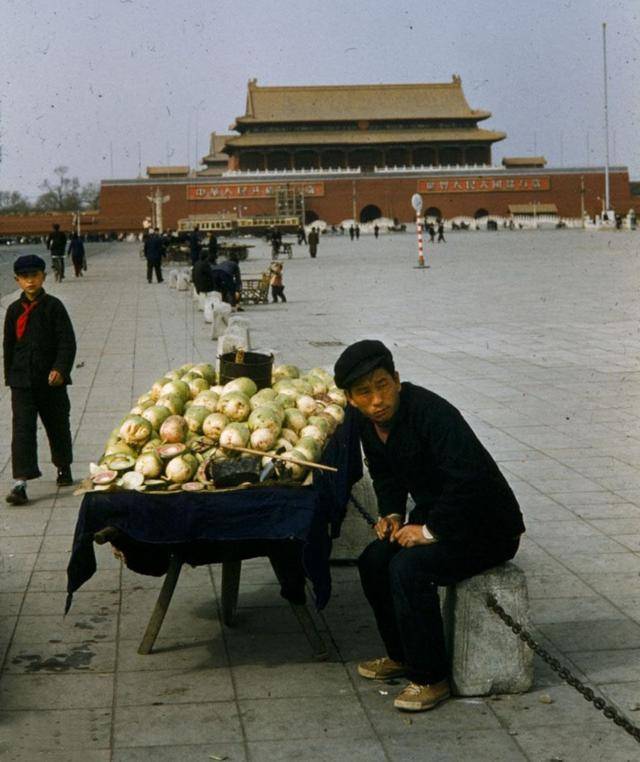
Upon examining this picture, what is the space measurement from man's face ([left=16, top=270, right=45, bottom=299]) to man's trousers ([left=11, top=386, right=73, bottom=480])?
1.99 feet

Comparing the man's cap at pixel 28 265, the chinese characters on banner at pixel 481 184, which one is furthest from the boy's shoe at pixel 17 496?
the chinese characters on banner at pixel 481 184

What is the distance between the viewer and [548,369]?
513 inches

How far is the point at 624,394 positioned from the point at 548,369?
187cm

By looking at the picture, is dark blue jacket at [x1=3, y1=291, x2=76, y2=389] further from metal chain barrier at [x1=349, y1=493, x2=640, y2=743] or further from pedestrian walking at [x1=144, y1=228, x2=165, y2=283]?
pedestrian walking at [x1=144, y1=228, x2=165, y2=283]

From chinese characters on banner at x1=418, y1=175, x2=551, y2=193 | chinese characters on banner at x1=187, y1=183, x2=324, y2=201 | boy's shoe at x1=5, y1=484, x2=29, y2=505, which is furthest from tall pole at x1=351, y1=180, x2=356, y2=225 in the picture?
boy's shoe at x1=5, y1=484, x2=29, y2=505

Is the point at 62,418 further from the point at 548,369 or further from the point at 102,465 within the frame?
the point at 548,369

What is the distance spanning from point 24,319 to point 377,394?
413 cm

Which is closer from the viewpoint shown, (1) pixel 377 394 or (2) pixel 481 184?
(1) pixel 377 394

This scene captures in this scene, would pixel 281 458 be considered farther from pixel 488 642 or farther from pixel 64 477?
pixel 64 477

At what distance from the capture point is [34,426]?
25.3 feet

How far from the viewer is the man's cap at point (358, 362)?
4.24 metres

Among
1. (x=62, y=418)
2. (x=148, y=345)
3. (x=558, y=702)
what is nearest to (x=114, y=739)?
(x=558, y=702)

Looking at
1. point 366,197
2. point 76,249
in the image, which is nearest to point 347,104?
point 366,197

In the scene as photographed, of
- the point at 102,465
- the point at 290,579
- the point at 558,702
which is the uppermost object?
the point at 102,465
